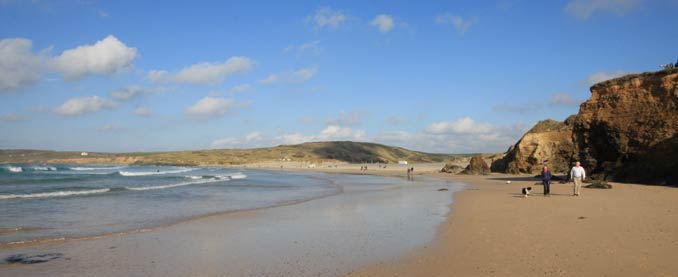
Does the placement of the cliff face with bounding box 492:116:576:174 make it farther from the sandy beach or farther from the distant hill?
the distant hill

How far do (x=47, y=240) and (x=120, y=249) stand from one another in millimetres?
2493

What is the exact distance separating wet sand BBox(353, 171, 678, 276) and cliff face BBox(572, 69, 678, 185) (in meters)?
10.2

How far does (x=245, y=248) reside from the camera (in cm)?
945

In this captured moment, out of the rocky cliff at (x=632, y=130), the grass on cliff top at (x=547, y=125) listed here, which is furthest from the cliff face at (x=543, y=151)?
the rocky cliff at (x=632, y=130)

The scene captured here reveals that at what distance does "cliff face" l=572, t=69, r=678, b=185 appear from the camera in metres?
22.7

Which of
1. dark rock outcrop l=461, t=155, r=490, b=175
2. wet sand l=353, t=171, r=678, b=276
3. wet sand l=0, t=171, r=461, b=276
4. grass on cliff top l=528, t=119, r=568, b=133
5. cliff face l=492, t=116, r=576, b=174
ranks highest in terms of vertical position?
grass on cliff top l=528, t=119, r=568, b=133

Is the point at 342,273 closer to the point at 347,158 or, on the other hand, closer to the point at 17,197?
the point at 17,197

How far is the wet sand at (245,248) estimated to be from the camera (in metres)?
7.61

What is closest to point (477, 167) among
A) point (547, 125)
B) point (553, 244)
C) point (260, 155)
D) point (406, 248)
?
point (547, 125)

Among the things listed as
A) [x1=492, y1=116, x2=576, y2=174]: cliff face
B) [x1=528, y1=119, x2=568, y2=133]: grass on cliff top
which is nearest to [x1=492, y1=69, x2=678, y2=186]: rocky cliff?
[x1=492, y1=116, x2=576, y2=174]: cliff face

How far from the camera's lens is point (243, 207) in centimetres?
1831

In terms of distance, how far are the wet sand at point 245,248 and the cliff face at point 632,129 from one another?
1535 cm

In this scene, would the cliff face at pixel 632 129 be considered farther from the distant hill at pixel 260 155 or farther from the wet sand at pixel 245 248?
Answer: the distant hill at pixel 260 155

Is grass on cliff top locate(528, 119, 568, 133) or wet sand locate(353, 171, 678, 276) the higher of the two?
grass on cliff top locate(528, 119, 568, 133)
